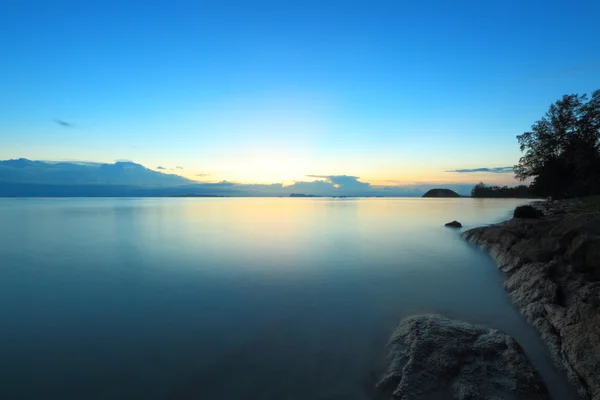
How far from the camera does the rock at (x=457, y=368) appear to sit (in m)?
5.08

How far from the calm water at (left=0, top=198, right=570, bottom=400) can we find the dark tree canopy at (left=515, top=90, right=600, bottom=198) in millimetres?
37914

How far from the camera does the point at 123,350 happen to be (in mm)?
7094

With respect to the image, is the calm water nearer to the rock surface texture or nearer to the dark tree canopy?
the rock surface texture

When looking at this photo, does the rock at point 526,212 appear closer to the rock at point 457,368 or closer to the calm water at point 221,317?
the calm water at point 221,317

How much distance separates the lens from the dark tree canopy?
1656 inches

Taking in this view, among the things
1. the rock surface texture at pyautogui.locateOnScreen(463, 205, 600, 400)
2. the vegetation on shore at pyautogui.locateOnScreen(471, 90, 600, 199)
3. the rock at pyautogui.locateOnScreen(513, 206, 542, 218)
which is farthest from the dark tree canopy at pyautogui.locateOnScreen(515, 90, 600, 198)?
the rock surface texture at pyautogui.locateOnScreen(463, 205, 600, 400)

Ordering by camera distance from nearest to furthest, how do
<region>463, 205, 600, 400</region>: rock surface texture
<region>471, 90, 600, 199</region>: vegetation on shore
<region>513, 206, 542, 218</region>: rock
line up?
<region>463, 205, 600, 400</region>: rock surface texture → <region>513, 206, 542, 218</region>: rock → <region>471, 90, 600, 199</region>: vegetation on shore

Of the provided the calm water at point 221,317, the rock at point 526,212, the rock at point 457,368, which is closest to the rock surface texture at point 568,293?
the calm water at point 221,317

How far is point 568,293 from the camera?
8.19m

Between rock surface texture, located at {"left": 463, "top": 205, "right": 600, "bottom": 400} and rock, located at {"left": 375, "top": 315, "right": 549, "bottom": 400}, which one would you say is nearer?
rock, located at {"left": 375, "top": 315, "right": 549, "bottom": 400}

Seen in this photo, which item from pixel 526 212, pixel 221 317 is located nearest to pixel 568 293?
pixel 221 317

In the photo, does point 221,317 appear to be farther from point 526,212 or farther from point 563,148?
point 563,148

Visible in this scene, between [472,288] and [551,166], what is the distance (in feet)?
161

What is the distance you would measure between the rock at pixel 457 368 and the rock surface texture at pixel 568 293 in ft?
3.29
